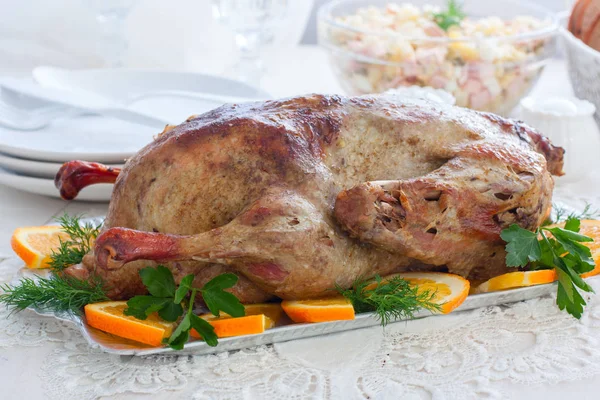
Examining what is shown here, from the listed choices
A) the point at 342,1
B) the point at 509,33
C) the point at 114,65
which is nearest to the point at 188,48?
the point at 114,65

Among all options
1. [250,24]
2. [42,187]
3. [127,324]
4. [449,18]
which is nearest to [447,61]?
A: [449,18]

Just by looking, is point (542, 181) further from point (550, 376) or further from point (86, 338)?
point (86, 338)

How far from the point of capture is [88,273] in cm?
156

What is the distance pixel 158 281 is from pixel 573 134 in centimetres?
158

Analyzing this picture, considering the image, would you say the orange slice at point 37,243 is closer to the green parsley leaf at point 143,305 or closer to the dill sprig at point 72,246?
the dill sprig at point 72,246

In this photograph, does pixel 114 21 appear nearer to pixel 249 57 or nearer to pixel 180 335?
pixel 249 57

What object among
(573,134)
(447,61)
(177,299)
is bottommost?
(573,134)

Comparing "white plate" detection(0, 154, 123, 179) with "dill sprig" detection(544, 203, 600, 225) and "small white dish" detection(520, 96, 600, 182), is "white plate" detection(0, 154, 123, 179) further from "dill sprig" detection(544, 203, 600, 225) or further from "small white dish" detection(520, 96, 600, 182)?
"small white dish" detection(520, 96, 600, 182)

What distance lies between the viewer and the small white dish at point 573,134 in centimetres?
246

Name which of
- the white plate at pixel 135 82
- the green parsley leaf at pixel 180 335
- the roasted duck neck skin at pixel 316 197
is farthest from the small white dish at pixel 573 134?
the green parsley leaf at pixel 180 335

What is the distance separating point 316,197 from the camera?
1489 millimetres

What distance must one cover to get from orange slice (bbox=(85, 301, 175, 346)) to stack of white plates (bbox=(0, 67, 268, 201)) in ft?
2.76

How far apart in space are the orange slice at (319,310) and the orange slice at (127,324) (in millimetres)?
228

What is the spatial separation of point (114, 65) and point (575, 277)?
2801 mm
